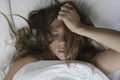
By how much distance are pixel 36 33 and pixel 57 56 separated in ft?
0.48

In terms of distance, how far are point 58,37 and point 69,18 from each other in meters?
0.13

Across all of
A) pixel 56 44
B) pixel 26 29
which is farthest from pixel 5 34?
pixel 56 44

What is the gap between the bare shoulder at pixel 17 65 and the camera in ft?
4.93

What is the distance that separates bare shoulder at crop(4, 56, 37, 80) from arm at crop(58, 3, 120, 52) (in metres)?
0.28

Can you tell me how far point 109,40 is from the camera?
1290 mm

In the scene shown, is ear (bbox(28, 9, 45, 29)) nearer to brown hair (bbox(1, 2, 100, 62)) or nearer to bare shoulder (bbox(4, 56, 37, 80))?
brown hair (bbox(1, 2, 100, 62))

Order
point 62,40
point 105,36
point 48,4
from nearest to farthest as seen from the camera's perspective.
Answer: point 105,36
point 62,40
point 48,4

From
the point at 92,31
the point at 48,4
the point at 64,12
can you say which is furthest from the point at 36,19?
the point at 92,31

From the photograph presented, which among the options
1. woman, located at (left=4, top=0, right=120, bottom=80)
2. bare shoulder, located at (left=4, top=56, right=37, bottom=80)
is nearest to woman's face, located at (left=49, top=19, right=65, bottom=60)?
woman, located at (left=4, top=0, right=120, bottom=80)

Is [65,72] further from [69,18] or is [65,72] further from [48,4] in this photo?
[48,4]

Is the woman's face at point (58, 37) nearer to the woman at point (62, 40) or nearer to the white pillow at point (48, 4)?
the woman at point (62, 40)

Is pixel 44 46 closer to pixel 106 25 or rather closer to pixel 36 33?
pixel 36 33

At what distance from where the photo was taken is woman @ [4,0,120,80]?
1.31 m

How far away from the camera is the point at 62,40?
4.66 ft
